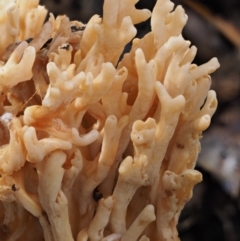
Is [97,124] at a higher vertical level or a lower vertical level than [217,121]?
higher

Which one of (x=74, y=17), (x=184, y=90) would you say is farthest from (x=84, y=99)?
(x=74, y=17)

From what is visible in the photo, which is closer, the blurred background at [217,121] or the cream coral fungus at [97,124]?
the cream coral fungus at [97,124]

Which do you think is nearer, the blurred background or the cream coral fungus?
the cream coral fungus

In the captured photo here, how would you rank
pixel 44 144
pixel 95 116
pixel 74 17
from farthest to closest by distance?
pixel 74 17 < pixel 95 116 < pixel 44 144

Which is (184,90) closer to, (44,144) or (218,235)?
(44,144)

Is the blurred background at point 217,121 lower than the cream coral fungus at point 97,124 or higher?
lower
